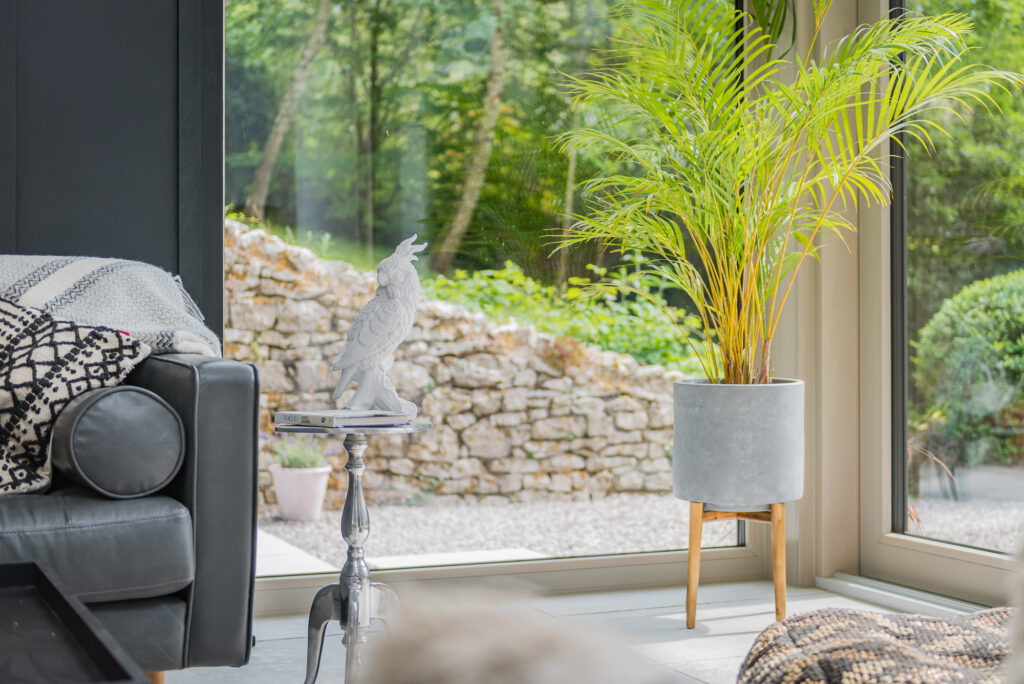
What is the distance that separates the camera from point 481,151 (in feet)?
10.2

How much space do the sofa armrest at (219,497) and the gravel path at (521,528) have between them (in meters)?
0.95

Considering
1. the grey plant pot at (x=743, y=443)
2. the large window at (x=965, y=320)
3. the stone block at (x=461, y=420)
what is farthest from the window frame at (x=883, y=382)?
the stone block at (x=461, y=420)

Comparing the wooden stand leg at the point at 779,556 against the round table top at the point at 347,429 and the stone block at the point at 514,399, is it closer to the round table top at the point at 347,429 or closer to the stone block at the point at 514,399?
the stone block at the point at 514,399

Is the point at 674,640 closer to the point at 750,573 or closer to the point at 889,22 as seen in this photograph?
the point at 750,573

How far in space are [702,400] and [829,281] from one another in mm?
889

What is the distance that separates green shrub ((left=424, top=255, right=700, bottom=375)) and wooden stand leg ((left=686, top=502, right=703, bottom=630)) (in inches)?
24.6

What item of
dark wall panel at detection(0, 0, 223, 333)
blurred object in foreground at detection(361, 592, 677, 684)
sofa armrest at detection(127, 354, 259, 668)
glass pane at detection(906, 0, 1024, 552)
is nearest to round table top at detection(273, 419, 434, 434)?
sofa armrest at detection(127, 354, 259, 668)

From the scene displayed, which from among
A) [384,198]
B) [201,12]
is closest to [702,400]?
[384,198]

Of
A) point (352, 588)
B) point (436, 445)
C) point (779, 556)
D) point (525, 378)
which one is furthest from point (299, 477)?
point (779, 556)

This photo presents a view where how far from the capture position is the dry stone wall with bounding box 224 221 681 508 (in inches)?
115

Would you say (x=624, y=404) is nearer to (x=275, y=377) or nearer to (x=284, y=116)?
(x=275, y=377)

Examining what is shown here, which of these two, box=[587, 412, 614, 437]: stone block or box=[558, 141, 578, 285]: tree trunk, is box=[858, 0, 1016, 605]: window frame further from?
box=[558, 141, 578, 285]: tree trunk

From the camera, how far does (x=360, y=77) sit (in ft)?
9.66

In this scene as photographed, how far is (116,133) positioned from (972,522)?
2.66 m
